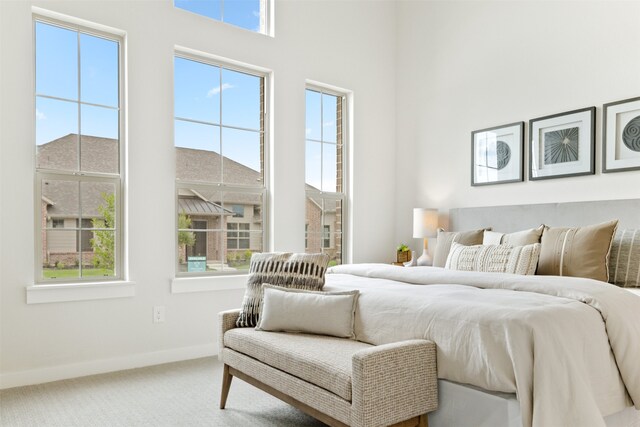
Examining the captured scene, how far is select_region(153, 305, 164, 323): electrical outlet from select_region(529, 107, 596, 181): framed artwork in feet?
10.5

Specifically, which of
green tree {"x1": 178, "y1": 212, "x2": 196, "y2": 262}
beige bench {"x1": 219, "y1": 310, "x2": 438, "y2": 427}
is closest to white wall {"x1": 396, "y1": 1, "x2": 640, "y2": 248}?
green tree {"x1": 178, "y1": 212, "x2": 196, "y2": 262}

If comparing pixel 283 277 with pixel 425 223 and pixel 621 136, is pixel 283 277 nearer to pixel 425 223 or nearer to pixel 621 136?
pixel 425 223

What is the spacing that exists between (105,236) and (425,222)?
2.81 metres

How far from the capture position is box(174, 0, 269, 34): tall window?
4129mm

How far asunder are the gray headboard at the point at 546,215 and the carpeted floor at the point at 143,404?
8.06ft

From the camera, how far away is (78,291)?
3.41 metres

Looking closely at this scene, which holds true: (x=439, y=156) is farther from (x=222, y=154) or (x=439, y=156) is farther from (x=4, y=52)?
(x=4, y=52)

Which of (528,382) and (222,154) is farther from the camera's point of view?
(222,154)

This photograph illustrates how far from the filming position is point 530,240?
344 centimetres

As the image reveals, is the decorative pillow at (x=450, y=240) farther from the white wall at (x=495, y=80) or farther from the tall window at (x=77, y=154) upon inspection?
the tall window at (x=77, y=154)

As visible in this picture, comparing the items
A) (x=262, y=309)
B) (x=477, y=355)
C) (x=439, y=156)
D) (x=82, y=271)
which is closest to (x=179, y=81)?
(x=82, y=271)

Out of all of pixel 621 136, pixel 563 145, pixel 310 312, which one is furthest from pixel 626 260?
pixel 310 312

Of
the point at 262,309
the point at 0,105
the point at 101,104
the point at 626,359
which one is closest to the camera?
the point at 626,359

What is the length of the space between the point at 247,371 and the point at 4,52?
2.61m
